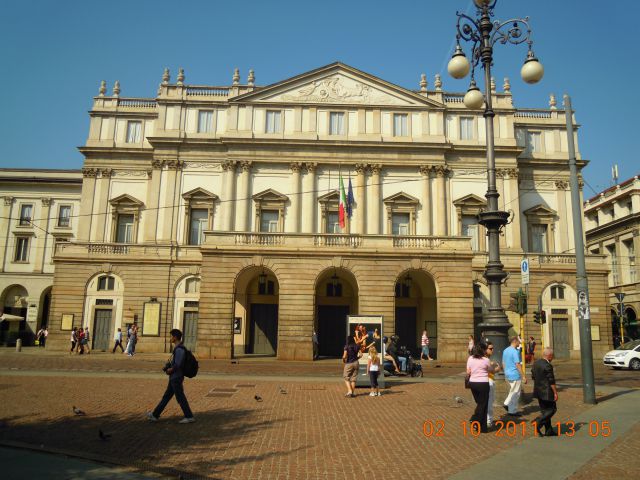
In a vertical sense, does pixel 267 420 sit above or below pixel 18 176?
below

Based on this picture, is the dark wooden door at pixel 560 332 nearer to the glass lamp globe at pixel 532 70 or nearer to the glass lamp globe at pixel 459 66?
the glass lamp globe at pixel 532 70

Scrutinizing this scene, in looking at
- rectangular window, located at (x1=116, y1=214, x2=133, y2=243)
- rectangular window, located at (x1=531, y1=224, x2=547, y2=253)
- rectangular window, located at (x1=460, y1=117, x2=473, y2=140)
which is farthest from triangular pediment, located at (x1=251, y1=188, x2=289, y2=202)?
rectangular window, located at (x1=531, y1=224, x2=547, y2=253)

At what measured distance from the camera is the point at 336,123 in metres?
38.5

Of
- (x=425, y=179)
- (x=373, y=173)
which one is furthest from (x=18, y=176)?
(x=425, y=179)

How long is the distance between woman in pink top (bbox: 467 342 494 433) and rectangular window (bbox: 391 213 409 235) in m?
27.4

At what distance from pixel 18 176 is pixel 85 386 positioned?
43457 mm

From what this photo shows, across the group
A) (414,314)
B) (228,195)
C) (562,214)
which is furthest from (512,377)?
(562,214)

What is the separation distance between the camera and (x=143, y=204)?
126 ft

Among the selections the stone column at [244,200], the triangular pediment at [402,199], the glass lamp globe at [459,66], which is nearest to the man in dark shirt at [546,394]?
the glass lamp globe at [459,66]

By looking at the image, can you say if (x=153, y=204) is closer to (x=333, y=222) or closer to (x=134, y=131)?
(x=134, y=131)

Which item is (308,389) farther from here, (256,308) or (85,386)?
(256,308)

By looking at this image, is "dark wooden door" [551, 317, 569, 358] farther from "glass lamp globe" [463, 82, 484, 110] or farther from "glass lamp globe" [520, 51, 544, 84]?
"glass lamp globe" [520, 51, 544, 84]

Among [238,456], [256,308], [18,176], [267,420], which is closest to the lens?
[238,456]

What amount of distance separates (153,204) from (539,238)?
29.9 metres
